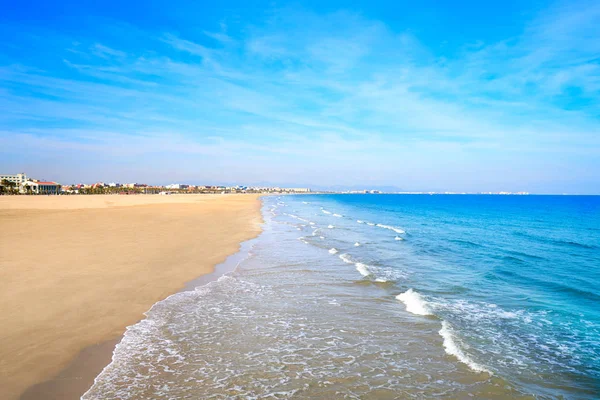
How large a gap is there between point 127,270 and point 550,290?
16.1 meters

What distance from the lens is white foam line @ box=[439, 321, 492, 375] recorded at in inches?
285

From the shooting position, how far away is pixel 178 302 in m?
10.8

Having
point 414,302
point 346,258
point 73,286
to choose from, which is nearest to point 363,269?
point 346,258

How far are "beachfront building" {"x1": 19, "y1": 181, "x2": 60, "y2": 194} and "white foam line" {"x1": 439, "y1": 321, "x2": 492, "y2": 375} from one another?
6214 inches

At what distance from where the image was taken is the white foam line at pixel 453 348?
723 cm

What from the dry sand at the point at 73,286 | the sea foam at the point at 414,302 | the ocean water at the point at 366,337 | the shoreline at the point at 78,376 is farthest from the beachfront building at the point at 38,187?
the sea foam at the point at 414,302

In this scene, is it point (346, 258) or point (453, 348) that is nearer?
point (453, 348)

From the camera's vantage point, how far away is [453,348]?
8078 millimetres

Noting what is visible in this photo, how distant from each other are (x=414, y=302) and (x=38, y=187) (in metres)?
168

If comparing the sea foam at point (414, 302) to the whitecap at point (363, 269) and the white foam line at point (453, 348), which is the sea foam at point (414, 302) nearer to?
the white foam line at point (453, 348)

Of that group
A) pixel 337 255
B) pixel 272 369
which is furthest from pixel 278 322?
pixel 337 255

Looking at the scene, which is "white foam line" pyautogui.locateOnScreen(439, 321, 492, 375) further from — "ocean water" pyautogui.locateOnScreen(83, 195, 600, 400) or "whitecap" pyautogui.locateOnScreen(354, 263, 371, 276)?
"whitecap" pyautogui.locateOnScreen(354, 263, 371, 276)

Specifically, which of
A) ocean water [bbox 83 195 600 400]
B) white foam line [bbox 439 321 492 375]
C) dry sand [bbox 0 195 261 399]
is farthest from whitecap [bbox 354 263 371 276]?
dry sand [bbox 0 195 261 399]

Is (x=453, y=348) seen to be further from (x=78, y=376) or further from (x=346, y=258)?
(x=346, y=258)
